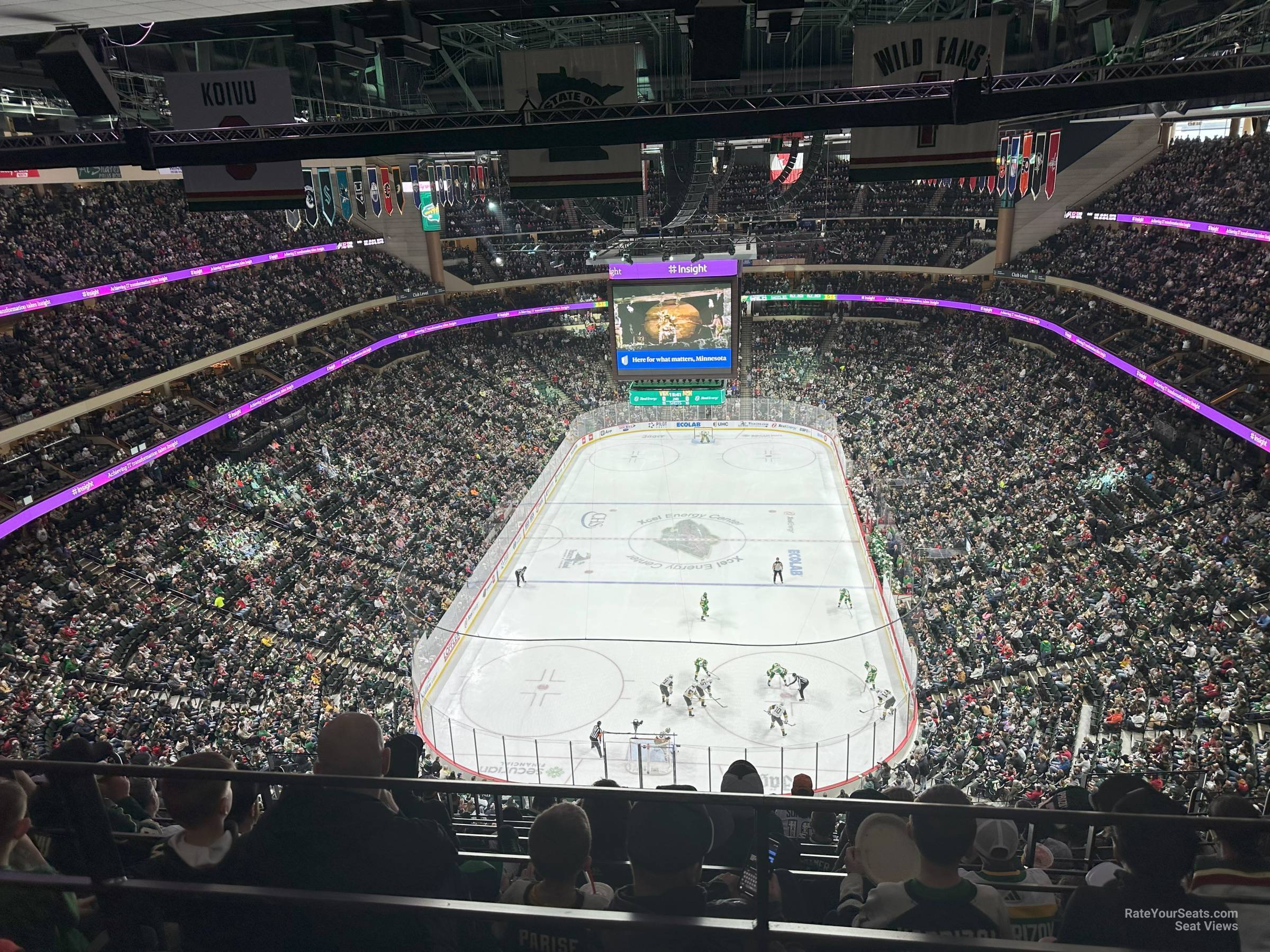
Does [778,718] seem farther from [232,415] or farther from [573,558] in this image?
[232,415]

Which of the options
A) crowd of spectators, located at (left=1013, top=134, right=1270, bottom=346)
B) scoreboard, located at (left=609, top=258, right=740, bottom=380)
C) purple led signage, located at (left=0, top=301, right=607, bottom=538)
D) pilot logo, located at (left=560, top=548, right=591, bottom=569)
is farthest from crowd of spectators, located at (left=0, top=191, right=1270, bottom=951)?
scoreboard, located at (left=609, top=258, right=740, bottom=380)

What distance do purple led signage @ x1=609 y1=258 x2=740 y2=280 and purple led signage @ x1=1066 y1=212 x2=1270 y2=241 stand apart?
12.9 metres

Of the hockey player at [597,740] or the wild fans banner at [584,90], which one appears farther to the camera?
the hockey player at [597,740]

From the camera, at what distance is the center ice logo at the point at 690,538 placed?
23.6m


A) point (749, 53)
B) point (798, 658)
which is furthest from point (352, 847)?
point (749, 53)

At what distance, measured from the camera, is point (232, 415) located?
24.8 metres

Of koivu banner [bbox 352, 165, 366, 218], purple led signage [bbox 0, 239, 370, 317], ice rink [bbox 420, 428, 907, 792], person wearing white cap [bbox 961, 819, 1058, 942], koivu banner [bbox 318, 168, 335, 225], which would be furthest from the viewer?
koivu banner [bbox 352, 165, 366, 218]

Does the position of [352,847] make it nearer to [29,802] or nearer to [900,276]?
[29,802]

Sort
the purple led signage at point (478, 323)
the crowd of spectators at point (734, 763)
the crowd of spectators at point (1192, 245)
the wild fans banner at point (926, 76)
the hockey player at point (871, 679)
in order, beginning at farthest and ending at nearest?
the crowd of spectators at point (1192, 245), the purple led signage at point (478, 323), the hockey player at point (871, 679), the wild fans banner at point (926, 76), the crowd of spectators at point (734, 763)

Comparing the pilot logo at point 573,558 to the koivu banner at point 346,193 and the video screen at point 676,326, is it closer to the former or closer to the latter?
the video screen at point 676,326

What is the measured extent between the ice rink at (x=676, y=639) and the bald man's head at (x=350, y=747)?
10334 mm

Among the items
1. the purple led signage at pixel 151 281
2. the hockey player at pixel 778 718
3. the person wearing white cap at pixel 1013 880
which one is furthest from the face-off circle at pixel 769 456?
the person wearing white cap at pixel 1013 880

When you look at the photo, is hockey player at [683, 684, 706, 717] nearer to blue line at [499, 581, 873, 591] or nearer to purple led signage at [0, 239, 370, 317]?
blue line at [499, 581, 873, 591]

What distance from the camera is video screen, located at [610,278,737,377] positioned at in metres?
23.9
